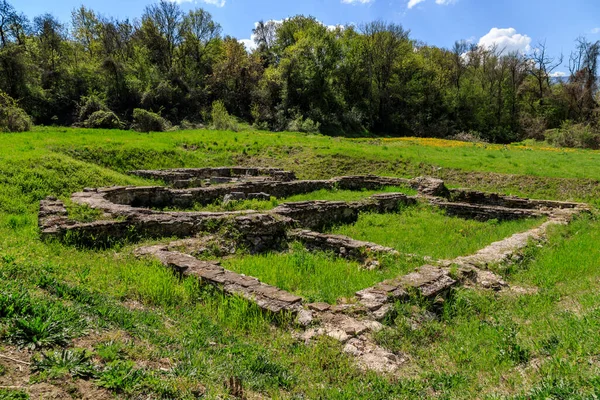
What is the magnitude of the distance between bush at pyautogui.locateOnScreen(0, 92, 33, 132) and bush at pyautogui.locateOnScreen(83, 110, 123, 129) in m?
5.51

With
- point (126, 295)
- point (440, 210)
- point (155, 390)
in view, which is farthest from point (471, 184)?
point (155, 390)

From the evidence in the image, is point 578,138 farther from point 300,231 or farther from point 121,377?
point 121,377

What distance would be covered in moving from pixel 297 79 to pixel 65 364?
48.1 meters

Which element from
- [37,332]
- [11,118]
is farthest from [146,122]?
[37,332]

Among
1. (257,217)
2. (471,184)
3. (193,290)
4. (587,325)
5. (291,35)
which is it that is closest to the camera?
(587,325)

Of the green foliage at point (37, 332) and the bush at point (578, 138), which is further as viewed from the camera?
the bush at point (578, 138)

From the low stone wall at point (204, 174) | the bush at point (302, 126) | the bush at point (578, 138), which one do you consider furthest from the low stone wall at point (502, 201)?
the bush at point (578, 138)

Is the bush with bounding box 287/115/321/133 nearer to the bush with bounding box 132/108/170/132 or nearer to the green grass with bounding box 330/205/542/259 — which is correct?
the bush with bounding box 132/108/170/132

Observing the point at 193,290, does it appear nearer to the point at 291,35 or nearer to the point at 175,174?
the point at 175,174

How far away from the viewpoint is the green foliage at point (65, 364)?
356cm

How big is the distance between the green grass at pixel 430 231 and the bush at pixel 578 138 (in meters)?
31.5

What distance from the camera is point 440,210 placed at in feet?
53.3

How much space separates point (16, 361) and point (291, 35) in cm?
6787

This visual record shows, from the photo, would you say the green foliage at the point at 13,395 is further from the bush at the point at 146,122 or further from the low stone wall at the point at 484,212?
the bush at the point at 146,122
